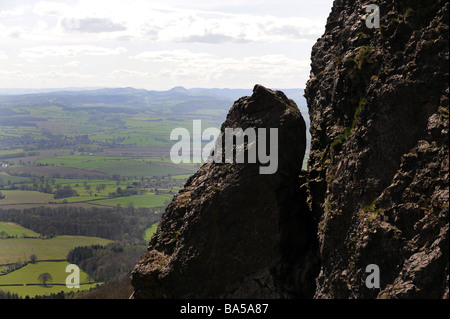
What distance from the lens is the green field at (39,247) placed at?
171 metres

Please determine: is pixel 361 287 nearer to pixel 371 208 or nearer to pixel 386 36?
pixel 371 208

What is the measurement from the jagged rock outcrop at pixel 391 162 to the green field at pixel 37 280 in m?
132

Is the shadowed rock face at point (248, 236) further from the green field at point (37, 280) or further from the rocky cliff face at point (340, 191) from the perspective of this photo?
the green field at point (37, 280)

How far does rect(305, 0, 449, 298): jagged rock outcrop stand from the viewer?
14.9m

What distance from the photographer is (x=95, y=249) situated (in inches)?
7165

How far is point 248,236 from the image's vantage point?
2064 cm

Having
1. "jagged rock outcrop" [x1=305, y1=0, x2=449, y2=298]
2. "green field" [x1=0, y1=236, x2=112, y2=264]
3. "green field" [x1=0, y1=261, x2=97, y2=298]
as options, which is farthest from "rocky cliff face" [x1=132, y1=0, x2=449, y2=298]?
"green field" [x1=0, y1=236, x2=112, y2=264]

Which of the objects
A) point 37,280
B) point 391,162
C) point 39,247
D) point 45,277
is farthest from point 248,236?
point 39,247

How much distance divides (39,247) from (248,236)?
179 meters

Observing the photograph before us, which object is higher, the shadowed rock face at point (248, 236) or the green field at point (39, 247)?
the shadowed rock face at point (248, 236)

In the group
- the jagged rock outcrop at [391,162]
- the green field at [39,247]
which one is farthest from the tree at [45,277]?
the jagged rock outcrop at [391,162]

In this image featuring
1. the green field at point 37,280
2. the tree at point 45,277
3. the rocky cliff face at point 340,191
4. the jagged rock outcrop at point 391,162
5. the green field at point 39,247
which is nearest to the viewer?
the jagged rock outcrop at point 391,162

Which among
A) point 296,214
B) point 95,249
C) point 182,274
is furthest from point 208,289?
point 95,249

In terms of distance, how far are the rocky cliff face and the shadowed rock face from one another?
0.05 meters
